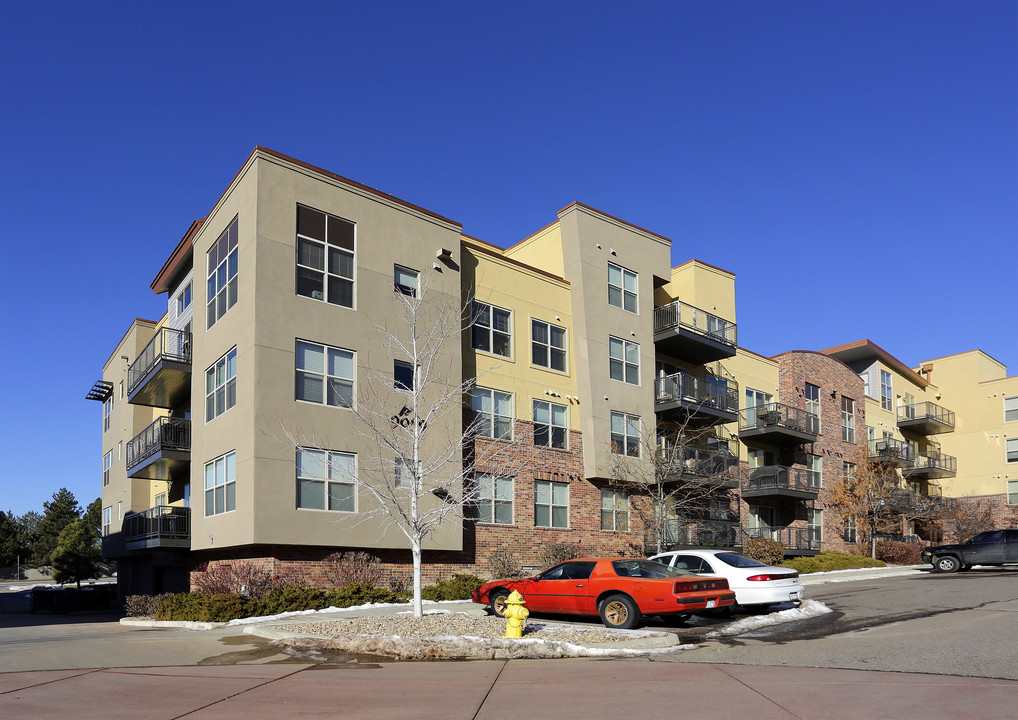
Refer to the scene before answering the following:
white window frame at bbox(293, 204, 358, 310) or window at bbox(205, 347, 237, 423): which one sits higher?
white window frame at bbox(293, 204, 358, 310)

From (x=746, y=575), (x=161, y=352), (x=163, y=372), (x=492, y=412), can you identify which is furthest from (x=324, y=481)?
(x=746, y=575)

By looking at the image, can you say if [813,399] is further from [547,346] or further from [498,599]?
[498,599]

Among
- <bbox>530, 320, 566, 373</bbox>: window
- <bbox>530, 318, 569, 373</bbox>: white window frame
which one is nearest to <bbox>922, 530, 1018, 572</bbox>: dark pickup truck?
<bbox>530, 318, 569, 373</bbox>: white window frame

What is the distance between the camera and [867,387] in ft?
175

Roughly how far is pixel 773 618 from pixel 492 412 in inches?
519

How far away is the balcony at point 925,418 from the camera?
54.8m

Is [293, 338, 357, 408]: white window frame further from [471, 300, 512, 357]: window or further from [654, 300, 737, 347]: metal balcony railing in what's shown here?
[654, 300, 737, 347]: metal balcony railing

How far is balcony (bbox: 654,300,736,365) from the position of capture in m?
34.3

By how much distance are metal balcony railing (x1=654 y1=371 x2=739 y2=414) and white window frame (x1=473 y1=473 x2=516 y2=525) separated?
8.27 metres

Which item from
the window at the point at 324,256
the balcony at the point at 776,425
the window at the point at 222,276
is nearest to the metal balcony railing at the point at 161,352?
the window at the point at 222,276

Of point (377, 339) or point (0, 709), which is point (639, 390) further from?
point (0, 709)

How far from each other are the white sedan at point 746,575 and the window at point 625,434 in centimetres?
1266

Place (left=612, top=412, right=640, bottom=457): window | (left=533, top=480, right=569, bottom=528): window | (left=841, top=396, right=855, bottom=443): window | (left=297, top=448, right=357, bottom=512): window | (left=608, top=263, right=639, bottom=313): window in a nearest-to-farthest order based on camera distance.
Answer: (left=297, top=448, right=357, bottom=512): window
(left=533, top=480, right=569, bottom=528): window
(left=612, top=412, right=640, bottom=457): window
(left=608, top=263, right=639, bottom=313): window
(left=841, top=396, right=855, bottom=443): window

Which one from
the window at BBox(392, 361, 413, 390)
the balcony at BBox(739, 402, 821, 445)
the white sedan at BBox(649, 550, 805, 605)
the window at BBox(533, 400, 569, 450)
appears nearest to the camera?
the white sedan at BBox(649, 550, 805, 605)
